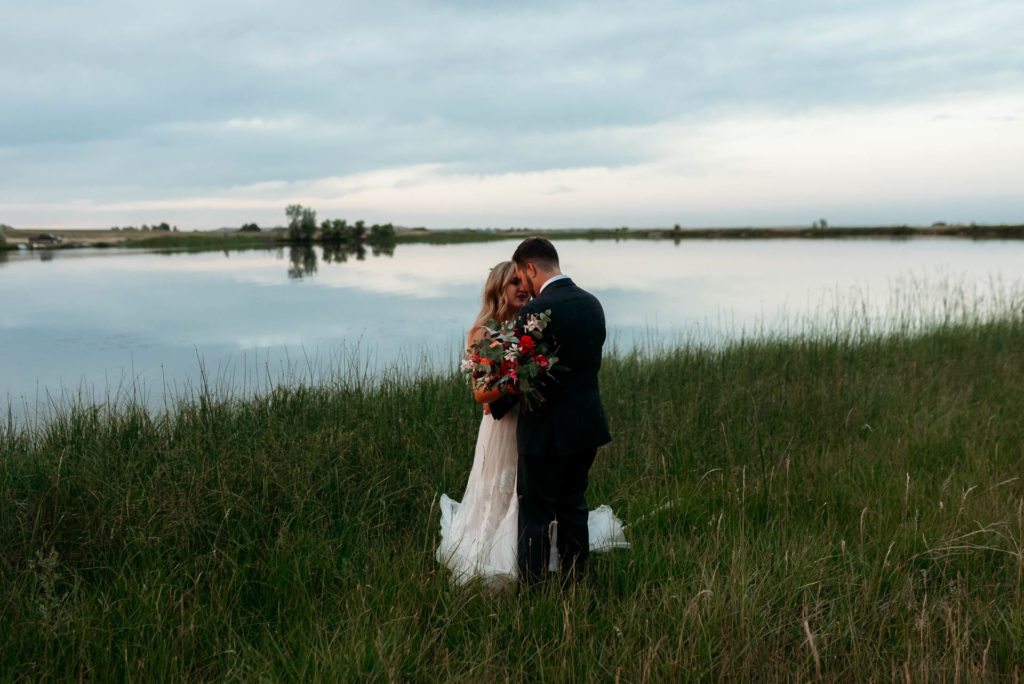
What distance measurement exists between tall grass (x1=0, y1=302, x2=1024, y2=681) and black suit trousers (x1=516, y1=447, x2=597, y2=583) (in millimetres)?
200

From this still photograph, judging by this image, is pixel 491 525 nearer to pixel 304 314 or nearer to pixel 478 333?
pixel 478 333

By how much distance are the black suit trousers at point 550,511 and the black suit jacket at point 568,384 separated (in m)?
0.10

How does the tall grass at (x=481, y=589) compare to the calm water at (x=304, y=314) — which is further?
the calm water at (x=304, y=314)

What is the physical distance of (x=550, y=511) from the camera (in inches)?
133

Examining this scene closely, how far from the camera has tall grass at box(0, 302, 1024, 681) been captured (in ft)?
9.49

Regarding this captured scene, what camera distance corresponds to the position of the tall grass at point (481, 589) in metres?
2.89

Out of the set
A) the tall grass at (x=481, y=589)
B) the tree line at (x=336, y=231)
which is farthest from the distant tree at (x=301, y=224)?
the tall grass at (x=481, y=589)

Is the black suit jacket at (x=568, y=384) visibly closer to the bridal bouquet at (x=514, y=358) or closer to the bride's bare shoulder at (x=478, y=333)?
the bridal bouquet at (x=514, y=358)

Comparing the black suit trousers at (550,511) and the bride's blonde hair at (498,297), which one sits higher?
the bride's blonde hair at (498,297)

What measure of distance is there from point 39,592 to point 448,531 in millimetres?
2294

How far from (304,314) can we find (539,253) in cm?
1879

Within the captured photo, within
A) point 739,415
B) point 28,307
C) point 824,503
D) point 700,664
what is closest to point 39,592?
point 700,664

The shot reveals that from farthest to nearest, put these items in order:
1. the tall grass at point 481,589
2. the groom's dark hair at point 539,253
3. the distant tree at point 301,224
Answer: the distant tree at point 301,224 → the groom's dark hair at point 539,253 → the tall grass at point 481,589

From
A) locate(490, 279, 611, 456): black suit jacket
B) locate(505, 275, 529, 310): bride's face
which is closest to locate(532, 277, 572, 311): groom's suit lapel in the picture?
locate(490, 279, 611, 456): black suit jacket
